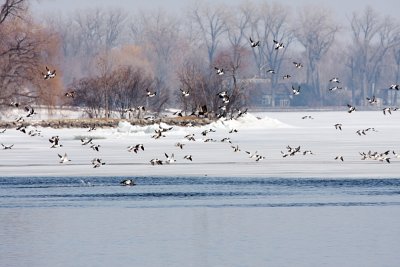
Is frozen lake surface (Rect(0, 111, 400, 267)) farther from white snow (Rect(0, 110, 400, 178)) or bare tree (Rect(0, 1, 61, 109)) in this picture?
bare tree (Rect(0, 1, 61, 109))

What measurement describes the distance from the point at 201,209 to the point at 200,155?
48.8 feet

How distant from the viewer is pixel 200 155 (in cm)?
3566

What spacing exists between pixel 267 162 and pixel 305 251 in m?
16.5

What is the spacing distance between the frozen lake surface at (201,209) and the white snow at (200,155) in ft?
0.20

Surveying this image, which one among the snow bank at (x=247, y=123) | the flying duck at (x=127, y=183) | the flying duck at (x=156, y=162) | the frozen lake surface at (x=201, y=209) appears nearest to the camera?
the frozen lake surface at (x=201, y=209)

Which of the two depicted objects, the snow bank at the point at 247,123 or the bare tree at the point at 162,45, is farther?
the bare tree at the point at 162,45

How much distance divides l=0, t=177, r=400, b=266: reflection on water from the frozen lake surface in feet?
0.06

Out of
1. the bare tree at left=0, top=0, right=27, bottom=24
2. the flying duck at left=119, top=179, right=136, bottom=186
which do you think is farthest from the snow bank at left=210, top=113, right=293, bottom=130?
the flying duck at left=119, top=179, right=136, bottom=186

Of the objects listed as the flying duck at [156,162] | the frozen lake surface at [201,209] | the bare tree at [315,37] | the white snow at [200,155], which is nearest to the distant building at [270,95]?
the bare tree at [315,37]

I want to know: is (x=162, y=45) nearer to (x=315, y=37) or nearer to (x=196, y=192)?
(x=315, y=37)

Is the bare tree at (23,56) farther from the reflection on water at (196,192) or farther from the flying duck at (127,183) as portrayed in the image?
the flying duck at (127,183)

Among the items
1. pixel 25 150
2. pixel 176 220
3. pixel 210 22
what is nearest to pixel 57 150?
pixel 25 150

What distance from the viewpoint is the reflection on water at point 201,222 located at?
50.9 feet

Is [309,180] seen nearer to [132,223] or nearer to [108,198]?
[108,198]
